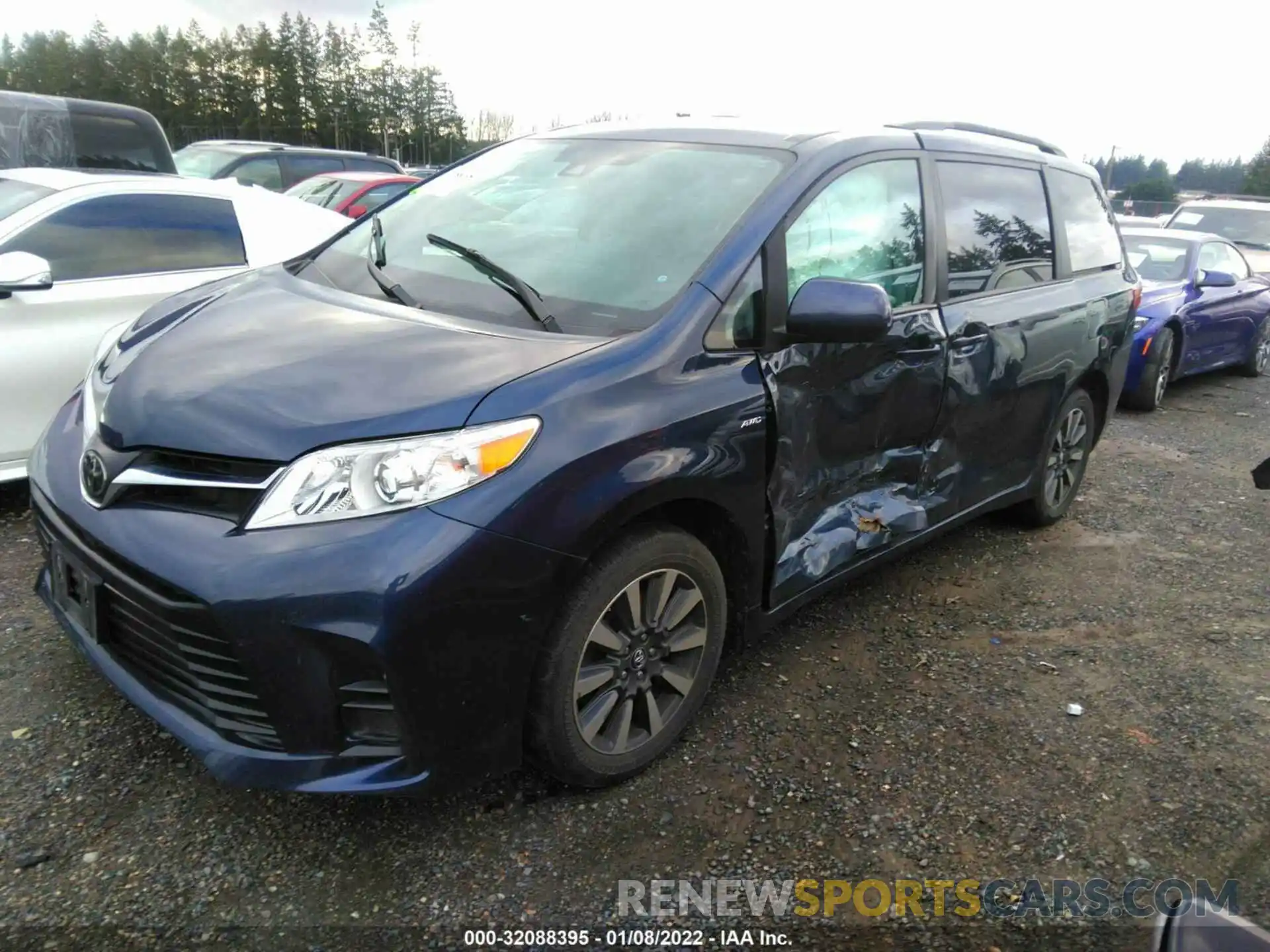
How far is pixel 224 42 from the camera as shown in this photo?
6181 cm

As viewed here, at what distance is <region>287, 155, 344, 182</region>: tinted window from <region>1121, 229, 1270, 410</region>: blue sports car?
31.9ft

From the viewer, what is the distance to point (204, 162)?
12180mm

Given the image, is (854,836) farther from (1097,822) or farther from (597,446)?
(597,446)

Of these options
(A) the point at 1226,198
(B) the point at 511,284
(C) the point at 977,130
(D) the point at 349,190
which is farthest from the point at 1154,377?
(A) the point at 1226,198

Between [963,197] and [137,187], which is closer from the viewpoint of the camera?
[963,197]

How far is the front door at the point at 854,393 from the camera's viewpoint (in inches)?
112

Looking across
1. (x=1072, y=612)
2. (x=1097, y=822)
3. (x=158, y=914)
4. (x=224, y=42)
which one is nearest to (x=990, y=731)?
(x=1097, y=822)

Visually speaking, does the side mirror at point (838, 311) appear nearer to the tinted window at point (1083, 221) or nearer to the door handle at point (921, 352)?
the door handle at point (921, 352)

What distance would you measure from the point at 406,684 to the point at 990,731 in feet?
6.45

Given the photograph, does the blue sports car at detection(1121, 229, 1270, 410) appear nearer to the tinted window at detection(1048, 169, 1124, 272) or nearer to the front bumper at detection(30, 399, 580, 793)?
the tinted window at detection(1048, 169, 1124, 272)

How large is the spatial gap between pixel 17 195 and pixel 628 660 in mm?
3975

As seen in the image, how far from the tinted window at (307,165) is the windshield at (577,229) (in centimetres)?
992

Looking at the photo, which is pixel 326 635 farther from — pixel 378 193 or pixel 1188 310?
pixel 378 193

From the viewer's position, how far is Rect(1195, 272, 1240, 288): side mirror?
322 inches
